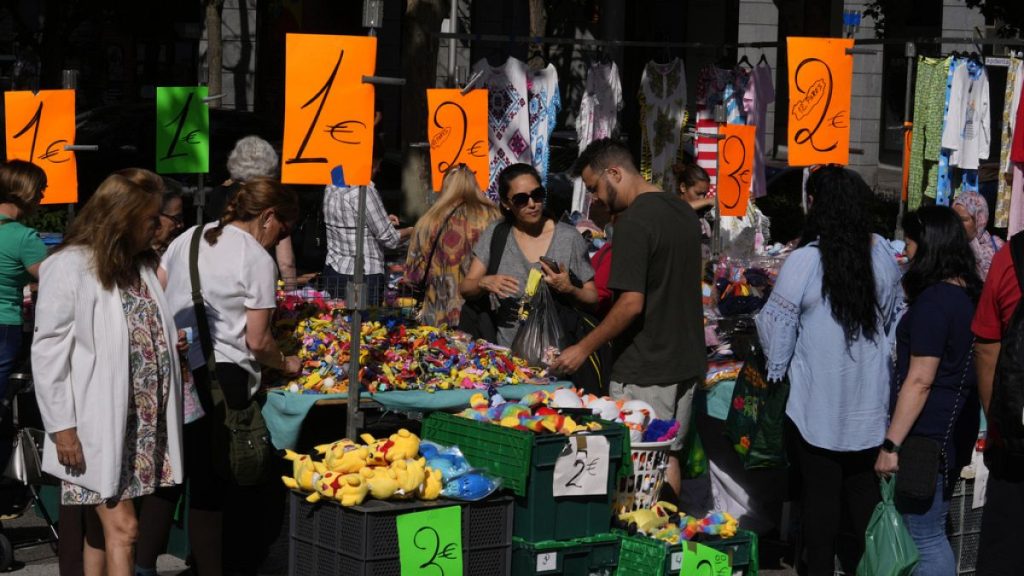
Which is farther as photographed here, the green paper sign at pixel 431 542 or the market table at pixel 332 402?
the market table at pixel 332 402

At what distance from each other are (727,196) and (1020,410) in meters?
5.41

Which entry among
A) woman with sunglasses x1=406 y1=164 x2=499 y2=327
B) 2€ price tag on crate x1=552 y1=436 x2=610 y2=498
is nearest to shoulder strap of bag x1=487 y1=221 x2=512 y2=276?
woman with sunglasses x1=406 y1=164 x2=499 y2=327

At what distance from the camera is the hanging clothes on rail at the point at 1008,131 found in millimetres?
11055

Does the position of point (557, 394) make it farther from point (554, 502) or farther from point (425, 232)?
point (425, 232)

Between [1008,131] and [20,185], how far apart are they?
787cm

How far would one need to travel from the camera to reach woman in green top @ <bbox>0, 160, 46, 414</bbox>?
21.5 feet

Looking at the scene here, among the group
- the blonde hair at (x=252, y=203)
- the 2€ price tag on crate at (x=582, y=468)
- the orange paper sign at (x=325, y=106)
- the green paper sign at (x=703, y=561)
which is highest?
the orange paper sign at (x=325, y=106)

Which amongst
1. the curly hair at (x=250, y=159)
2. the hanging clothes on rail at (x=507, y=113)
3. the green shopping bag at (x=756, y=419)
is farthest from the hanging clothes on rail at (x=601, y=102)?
the green shopping bag at (x=756, y=419)

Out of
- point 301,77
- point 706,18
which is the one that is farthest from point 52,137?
point 706,18

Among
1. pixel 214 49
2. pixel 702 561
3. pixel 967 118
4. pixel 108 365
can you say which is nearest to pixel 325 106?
pixel 108 365

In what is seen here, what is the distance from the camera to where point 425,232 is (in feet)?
24.7

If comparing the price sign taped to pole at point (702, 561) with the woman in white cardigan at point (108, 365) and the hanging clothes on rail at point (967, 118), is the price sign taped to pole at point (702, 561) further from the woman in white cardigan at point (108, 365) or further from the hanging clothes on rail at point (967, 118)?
the hanging clothes on rail at point (967, 118)

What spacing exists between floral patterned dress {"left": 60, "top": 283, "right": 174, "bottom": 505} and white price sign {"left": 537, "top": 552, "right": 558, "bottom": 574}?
1.37 meters

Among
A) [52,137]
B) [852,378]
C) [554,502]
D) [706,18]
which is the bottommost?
[554,502]
